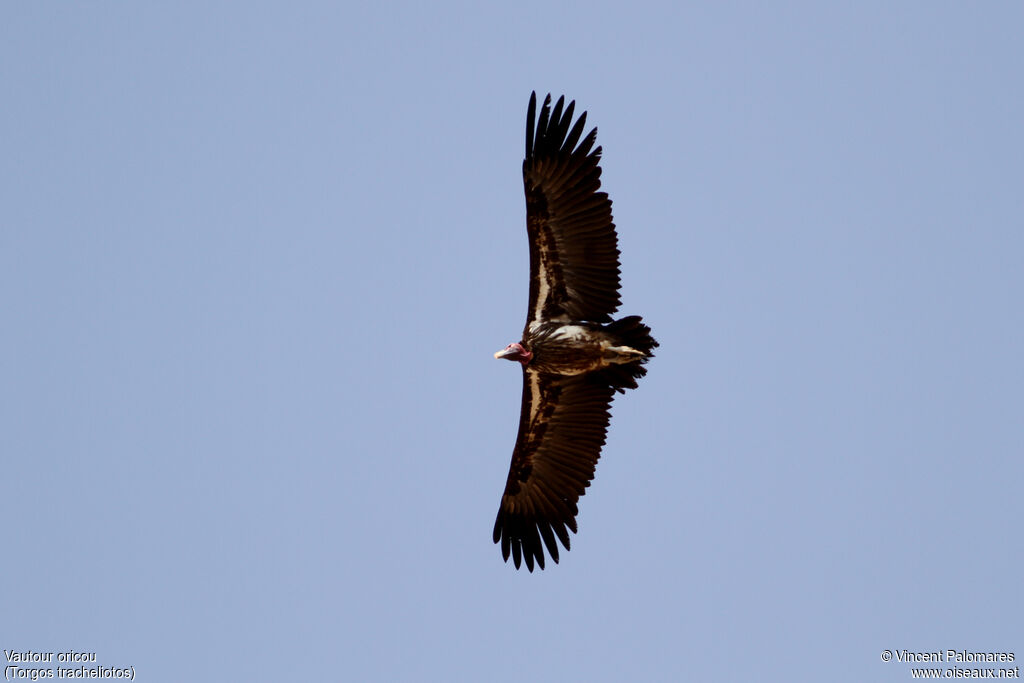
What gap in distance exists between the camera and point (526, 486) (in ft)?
82.3

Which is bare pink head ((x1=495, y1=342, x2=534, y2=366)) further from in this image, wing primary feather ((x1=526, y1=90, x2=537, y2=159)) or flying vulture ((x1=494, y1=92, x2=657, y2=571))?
wing primary feather ((x1=526, y1=90, x2=537, y2=159))

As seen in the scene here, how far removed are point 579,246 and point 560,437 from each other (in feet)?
12.0

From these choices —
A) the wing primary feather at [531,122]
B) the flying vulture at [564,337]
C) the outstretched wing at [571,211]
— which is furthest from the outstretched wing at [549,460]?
the wing primary feather at [531,122]

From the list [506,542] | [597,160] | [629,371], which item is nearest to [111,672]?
[506,542]

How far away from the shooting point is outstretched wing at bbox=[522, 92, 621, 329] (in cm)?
2261

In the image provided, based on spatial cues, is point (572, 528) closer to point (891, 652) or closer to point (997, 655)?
point (891, 652)

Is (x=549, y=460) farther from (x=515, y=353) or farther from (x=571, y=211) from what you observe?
(x=571, y=211)

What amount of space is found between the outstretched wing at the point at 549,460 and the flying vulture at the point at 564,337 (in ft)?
0.06

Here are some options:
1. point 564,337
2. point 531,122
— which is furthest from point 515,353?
point 531,122

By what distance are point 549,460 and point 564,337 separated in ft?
8.84

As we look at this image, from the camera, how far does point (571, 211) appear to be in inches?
893

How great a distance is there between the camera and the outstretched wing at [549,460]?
79.9 feet

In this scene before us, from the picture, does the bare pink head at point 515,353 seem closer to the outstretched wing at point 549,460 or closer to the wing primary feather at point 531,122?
the outstretched wing at point 549,460

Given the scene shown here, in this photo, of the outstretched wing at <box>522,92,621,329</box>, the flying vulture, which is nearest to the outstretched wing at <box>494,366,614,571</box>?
the flying vulture
